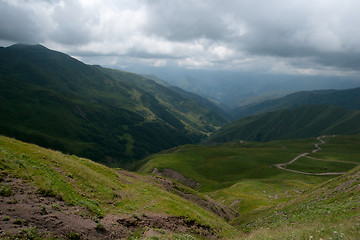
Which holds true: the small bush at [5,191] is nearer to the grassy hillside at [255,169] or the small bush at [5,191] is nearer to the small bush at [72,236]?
the small bush at [72,236]

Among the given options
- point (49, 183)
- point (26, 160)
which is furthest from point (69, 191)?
point (26, 160)

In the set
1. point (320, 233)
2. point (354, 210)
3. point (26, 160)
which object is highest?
point (26, 160)

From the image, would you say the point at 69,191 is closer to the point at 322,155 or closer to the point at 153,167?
the point at 153,167

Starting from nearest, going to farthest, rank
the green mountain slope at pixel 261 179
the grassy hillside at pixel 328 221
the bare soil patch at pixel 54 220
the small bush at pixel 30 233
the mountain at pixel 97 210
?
the grassy hillside at pixel 328 221, the small bush at pixel 30 233, the bare soil patch at pixel 54 220, the mountain at pixel 97 210, the green mountain slope at pixel 261 179

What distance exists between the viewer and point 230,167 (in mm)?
142375

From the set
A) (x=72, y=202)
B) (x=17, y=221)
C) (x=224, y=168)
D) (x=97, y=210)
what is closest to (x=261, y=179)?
(x=224, y=168)

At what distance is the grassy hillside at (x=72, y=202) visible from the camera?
16.8 meters

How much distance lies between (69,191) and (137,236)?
330 inches

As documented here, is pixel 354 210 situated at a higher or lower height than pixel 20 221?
lower

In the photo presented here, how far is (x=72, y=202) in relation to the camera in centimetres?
2044

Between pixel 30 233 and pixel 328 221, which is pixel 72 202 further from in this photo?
pixel 328 221

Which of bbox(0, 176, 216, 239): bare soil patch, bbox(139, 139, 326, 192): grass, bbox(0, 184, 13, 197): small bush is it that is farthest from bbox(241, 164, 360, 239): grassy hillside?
bbox(139, 139, 326, 192): grass

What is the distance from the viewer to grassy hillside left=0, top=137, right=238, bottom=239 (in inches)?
662

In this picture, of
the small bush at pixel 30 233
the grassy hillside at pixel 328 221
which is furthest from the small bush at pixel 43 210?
the grassy hillside at pixel 328 221
